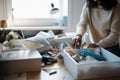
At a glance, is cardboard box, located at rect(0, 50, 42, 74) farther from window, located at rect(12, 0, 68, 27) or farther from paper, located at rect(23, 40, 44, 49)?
window, located at rect(12, 0, 68, 27)

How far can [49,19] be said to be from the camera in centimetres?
300

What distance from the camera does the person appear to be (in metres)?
1.98

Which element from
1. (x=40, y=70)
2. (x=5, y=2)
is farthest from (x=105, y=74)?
(x=5, y=2)

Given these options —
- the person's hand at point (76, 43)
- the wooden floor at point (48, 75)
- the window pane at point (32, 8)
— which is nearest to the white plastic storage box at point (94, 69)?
the wooden floor at point (48, 75)

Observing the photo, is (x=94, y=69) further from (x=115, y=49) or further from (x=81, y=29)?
(x=81, y=29)

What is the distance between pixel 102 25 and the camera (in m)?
2.11

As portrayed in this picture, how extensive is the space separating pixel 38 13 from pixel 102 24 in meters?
1.17

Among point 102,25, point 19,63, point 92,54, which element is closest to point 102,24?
point 102,25

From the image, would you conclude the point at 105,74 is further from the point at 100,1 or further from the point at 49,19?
the point at 49,19

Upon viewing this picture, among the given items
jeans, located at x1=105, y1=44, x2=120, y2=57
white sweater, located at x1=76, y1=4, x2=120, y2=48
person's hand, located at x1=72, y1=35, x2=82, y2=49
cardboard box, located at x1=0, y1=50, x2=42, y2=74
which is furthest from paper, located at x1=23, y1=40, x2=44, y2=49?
jeans, located at x1=105, y1=44, x2=120, y2=57

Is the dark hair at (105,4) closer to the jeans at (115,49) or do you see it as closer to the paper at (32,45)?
the jeans at (115,49)

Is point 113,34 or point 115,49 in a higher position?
point 113,34

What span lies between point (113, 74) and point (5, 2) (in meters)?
1.95

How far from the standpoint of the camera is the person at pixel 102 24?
1983 mm
